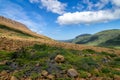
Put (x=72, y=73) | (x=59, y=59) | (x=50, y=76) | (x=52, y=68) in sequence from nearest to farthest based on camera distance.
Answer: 1. (x=50, y=76)
2. (x=72, y=73)
3. (x=52, y=68)
4. (x=59, y=59)

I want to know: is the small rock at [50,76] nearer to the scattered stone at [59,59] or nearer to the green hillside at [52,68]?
the green hillside at [52,68]

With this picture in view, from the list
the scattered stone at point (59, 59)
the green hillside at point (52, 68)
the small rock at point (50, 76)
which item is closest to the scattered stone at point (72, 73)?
the green hillside at point (52, 68)

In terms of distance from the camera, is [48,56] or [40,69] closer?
[40,69]

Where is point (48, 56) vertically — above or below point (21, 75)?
above

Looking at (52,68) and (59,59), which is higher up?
(59,59)

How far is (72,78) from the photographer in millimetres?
19484

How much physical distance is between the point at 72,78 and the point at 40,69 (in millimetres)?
3601

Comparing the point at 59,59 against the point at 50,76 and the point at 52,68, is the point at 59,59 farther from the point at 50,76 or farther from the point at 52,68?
the point at 50,76

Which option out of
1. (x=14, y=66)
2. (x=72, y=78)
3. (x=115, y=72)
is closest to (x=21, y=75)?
(x=14, y=66)

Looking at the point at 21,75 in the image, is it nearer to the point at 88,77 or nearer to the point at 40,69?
the point at 40,69

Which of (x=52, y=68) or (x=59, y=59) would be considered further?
(x=59, y=59)

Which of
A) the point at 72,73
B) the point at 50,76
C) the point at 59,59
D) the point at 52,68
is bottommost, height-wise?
the point at 50,76

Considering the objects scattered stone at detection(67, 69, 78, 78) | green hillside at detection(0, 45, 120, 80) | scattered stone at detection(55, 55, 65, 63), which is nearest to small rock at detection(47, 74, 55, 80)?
green hillside at detection(0, 45, 120, 80)

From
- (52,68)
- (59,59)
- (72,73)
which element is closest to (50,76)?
(52,68)
